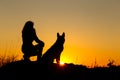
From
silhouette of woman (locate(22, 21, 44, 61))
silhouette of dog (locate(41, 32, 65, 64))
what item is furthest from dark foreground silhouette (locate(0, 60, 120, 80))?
silhouette of dog (locate(41, 32, 65, 64))

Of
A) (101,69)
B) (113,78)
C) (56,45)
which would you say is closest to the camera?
(113,78)

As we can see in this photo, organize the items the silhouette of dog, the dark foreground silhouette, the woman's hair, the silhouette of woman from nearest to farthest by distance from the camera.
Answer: the dark foreground silhouette
the woman's hair
the silhouette of woman
the silhouette of dog

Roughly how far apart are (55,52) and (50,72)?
278 centimetres

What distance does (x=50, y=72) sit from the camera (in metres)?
16.0

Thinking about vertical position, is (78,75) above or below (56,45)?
below

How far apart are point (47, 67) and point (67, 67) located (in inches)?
38.0

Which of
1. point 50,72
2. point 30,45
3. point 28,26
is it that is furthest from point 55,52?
point 50,72

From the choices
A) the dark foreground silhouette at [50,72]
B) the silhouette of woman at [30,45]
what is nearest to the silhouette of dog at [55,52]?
the silhouette of woman at [30,45]

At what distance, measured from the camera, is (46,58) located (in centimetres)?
1825

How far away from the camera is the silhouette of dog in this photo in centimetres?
1828

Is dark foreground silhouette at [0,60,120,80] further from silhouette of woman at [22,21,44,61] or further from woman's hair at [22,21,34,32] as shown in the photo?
woman's hair at [22,21,34,32]

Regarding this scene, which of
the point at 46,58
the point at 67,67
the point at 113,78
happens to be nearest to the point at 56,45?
the point at 46,58

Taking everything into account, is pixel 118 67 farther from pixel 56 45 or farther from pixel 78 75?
pixel 56 45

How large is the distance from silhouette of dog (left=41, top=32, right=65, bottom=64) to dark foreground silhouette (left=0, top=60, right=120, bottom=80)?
1778 mm
